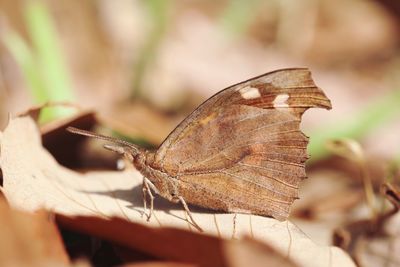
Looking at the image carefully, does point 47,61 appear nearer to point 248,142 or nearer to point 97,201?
point 248,142

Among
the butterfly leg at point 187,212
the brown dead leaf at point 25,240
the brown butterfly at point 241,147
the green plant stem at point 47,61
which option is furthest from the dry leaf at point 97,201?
the green plant stem at point 47,61

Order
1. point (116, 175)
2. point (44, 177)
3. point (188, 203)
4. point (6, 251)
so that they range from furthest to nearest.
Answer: point (116, 175) → point (188, 203) → point (44, 177) → point (6, 251)

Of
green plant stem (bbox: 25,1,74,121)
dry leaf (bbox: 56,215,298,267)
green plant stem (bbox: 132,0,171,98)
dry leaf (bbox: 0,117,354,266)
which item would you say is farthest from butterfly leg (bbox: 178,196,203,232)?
green plant stem (bbox: 132,0,171,98)

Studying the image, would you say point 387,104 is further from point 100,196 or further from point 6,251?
point 6,251

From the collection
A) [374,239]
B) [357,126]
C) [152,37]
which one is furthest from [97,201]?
[152,37]

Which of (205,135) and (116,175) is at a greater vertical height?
(205,135)

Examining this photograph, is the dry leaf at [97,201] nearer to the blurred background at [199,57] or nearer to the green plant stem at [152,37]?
the blurred background at [199,57]

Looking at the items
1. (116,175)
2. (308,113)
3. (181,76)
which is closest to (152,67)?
(181,76)
